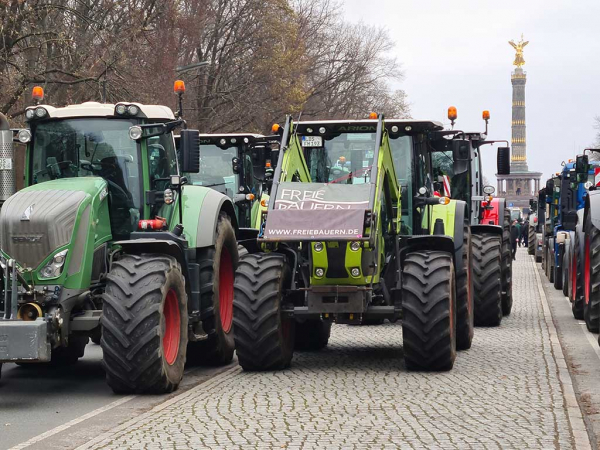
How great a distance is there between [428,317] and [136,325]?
3.20 meters

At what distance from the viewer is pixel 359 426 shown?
9.09m

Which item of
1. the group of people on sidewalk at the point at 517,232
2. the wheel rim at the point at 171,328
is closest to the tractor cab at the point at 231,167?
the wheel rim at the point at 171,328

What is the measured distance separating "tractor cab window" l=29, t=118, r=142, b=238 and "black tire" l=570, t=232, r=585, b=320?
8.11 metres

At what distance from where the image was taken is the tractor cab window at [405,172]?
14.0 meters

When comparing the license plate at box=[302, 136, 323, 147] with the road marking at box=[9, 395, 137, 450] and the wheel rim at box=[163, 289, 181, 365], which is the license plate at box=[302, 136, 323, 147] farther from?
the road marking at box=[9, 395, 137, 450]

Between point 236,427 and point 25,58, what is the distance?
20.5 metres

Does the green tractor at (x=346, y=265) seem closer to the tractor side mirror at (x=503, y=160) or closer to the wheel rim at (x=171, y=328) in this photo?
the wheel rim at (x=171, y=328)

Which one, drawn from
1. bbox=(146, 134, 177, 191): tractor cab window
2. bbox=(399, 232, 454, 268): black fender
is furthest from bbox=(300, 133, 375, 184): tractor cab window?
bbox=(146, 134, 177, 191): tractor cab window

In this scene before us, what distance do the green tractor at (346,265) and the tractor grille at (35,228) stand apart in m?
2.27

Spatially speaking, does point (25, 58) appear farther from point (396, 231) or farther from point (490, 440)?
point (490, 440)

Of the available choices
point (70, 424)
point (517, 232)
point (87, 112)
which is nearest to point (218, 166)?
point (87, 112)

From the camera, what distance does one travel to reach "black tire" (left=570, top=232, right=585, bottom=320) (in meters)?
17.9

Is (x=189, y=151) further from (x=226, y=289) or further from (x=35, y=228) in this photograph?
(x=226, y=289)

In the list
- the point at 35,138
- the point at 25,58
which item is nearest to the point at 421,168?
the point at 35,138
